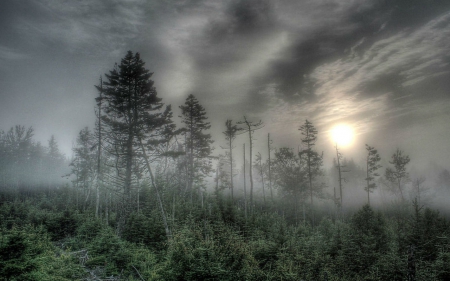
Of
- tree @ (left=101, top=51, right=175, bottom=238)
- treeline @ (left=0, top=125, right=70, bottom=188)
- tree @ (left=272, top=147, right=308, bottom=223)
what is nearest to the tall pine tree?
tree @ (left=101, top=51, right=175, bottom=238)

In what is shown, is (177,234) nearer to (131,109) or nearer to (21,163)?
(131,109)

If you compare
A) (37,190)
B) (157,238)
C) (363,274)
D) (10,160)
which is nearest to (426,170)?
(363,274)

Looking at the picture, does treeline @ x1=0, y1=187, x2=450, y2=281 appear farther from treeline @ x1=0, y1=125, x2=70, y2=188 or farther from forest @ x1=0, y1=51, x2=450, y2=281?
treeline @ x1=0, y1=125, x2=70, y2=188

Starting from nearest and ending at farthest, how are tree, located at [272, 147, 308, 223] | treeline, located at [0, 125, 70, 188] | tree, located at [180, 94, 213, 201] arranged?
tree, located at [180, 94, 213, 201] → tree, located at [272, 147, 308, 223] → treeline, located at [0, 125, 70, 188]

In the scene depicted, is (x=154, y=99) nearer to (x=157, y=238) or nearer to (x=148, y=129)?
(x=148, y=129)

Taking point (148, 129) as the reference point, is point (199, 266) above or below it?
below

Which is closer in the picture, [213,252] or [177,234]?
[213,252]

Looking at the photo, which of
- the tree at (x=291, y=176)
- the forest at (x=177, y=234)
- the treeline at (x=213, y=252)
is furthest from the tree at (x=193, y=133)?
the tree at (x=291, y=176)

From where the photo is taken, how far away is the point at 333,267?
13.7m

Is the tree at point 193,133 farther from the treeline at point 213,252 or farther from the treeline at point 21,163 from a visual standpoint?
the treeline at point 21,163

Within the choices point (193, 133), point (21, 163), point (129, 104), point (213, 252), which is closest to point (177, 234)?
point (213, 252)

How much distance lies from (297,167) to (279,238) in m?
25.1

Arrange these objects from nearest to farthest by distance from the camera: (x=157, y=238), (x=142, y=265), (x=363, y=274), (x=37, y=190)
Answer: (x=142, y=265) → (x=363, y=274) → (x=157, y=238) → (x=37, y=190)

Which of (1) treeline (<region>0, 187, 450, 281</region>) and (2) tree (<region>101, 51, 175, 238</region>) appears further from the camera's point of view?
(2) tree (<region>101, 51, 175, 238</region>)
